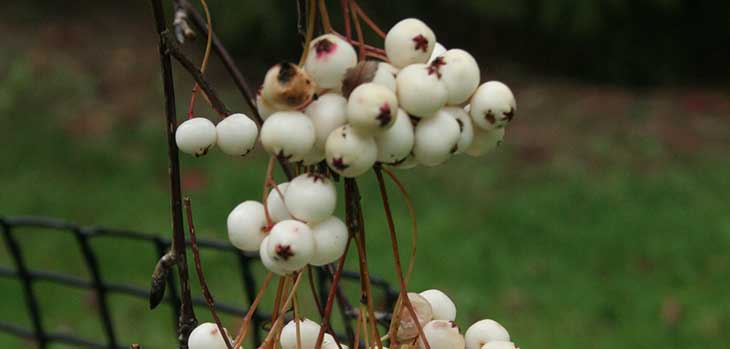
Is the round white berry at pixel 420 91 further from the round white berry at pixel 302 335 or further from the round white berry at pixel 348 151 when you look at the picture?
the round white berry at pixel 302 335

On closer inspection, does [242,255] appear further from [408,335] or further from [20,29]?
[20,29]

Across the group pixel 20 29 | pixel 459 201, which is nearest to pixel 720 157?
pixel 459 201

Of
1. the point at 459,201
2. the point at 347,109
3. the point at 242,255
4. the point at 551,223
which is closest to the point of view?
the point at 347,109

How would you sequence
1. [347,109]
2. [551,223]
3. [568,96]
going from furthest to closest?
[568,96] < [551,223] < [347,109]

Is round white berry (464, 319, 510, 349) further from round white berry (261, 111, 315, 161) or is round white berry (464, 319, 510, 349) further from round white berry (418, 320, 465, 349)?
round white berry (261, 111, 315, 161)

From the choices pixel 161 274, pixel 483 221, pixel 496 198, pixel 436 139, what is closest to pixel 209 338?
pixel 161 274

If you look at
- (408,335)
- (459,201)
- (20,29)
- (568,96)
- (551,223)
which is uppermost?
(20,29)

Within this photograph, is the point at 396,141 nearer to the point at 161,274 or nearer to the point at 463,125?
the point at 463,125
